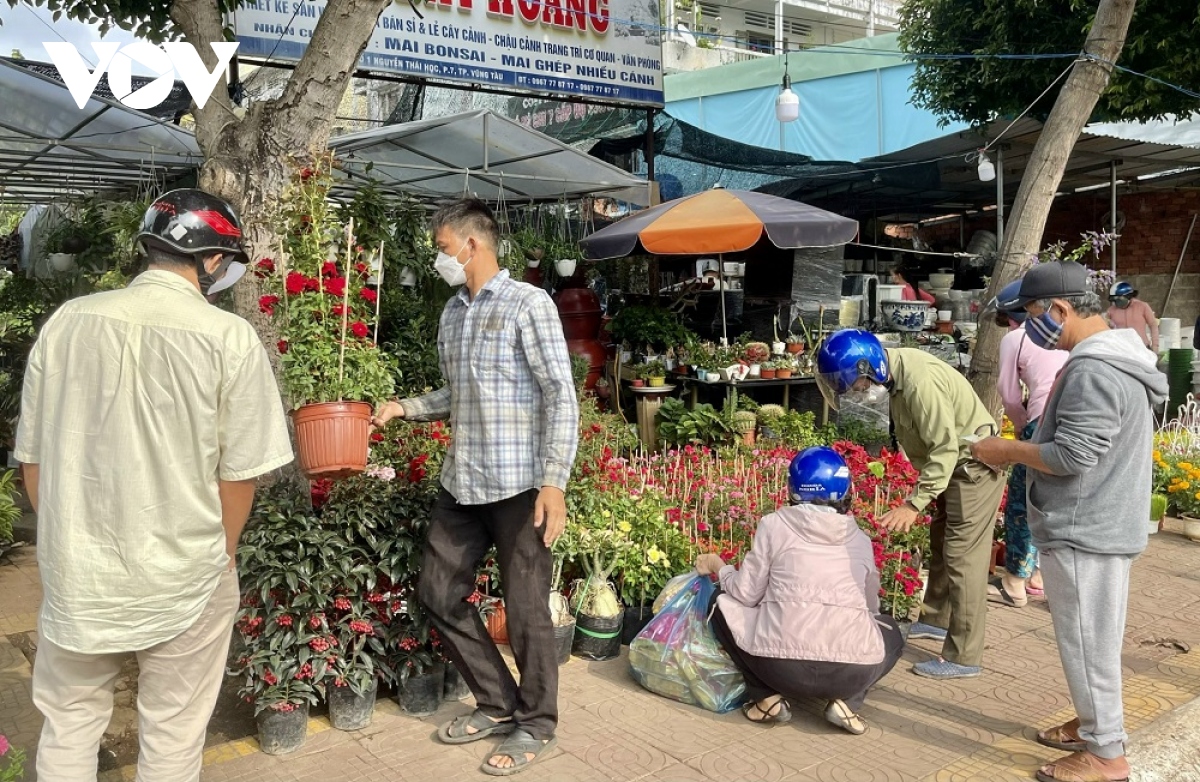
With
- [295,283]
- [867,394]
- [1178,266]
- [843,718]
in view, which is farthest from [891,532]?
[1178,266]

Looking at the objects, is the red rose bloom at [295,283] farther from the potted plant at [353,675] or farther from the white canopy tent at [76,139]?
the white canopy tent at [76,139]

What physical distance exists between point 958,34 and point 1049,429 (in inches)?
363

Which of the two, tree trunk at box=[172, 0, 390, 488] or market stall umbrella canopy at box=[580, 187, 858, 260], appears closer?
tree trunk at box=[172, 0, 390, 488]

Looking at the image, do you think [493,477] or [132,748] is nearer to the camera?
[493,477]

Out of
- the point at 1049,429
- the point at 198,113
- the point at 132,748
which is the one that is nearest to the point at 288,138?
the point at 198,113

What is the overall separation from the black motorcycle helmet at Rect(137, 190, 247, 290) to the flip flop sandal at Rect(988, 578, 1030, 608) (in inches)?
191

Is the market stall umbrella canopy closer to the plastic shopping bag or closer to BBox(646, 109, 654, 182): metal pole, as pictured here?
BBox(646, 109, 654, 182): metal pole

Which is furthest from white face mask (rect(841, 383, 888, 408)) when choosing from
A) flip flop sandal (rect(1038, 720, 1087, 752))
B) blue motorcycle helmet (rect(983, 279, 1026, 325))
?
flip flop sandal (rect(1038, 720, 1087, 752))

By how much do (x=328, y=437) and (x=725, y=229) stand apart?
5643 millimetres

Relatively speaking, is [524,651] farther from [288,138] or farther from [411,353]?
[411,353]

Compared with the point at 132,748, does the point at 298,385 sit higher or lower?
higher

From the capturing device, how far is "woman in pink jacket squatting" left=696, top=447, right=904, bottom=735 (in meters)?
3.63

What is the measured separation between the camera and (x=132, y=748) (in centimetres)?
366

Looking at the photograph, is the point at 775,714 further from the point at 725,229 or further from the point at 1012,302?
the point at 725,229
